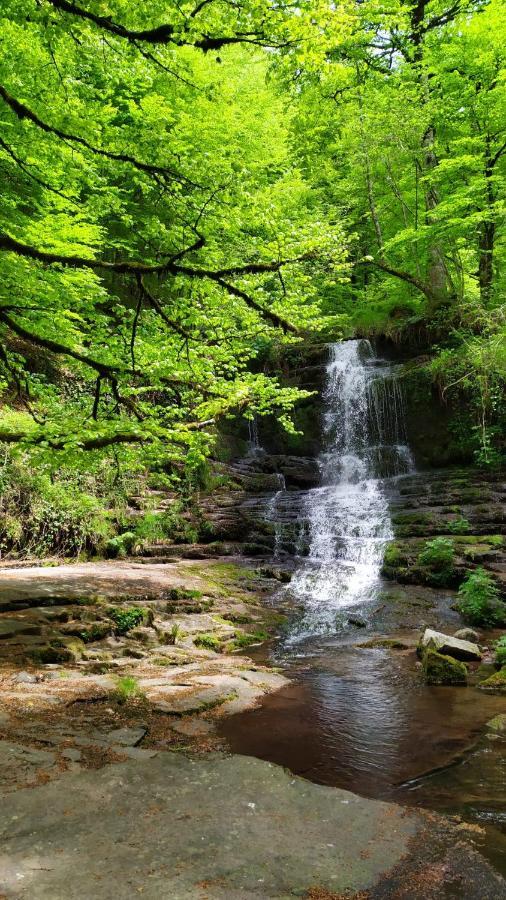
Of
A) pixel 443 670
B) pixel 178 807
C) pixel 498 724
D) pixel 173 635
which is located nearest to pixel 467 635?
pixel 443 670

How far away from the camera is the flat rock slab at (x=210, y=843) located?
223cm

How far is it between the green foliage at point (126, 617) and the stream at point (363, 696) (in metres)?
1.88

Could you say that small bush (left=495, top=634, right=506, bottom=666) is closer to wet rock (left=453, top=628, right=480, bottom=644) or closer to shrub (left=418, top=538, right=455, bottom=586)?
wet rock (left=453, top=628, right=480, bottom=644)

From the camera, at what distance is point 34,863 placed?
7.44 feet

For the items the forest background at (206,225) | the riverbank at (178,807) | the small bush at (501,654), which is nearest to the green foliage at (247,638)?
the riverbank at (178,807)

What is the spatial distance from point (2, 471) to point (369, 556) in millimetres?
8063

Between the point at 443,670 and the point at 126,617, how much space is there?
4209 mm

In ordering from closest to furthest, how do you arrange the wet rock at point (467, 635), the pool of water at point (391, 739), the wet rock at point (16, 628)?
the pool of water at point (391, 739)
the wet rock at point (16, 628)
the wet rock at point (467, 635)

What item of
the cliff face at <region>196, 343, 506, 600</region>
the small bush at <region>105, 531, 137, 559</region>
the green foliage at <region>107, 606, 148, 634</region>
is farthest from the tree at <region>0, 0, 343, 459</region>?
the cliff face at <region>196, 343, 506, 600</region>

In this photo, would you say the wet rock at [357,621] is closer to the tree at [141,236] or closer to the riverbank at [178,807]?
the riverbank at [178,807]

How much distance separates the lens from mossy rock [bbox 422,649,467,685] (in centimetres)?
615

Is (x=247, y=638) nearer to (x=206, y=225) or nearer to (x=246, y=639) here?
(x=246, y=639)

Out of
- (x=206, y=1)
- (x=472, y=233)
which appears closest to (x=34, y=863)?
(x=206, y=1)

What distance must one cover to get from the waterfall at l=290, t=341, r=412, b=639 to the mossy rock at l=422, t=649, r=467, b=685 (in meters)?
2.65
